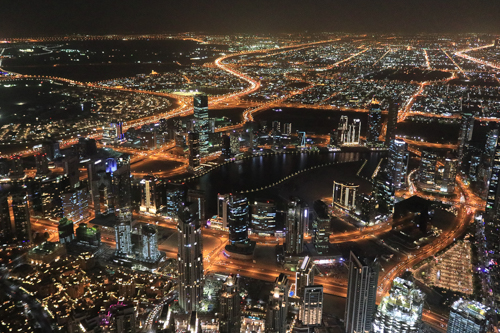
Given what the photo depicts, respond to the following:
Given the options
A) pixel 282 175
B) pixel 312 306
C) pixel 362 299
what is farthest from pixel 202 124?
pixel 362 299

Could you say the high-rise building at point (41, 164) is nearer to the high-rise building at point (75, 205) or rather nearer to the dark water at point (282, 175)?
the high-rise building at point (75, 205)

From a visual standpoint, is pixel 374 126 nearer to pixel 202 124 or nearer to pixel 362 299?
pixel 202 124

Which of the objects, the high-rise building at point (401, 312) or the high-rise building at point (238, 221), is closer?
the high-rise building at point (401, 312)

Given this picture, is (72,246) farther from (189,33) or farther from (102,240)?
(189,33)

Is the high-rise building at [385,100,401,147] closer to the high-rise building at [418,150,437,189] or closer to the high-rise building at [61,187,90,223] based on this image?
the high-rise building at [418,150,437,189]

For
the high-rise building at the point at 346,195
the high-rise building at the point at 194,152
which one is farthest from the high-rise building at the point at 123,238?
the high-rise building at the point at 346,195

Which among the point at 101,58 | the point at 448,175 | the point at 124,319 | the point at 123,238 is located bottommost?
the point at 124,319

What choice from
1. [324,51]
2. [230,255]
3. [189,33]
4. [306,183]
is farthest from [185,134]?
[324,51]
